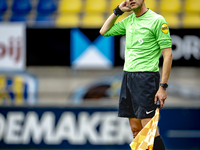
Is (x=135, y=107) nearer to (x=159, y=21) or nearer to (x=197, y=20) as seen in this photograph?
(x=159, y=21)

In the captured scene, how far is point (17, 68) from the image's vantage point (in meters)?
6.09

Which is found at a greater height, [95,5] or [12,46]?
[95,5]

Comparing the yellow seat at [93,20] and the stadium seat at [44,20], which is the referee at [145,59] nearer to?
the yellow seat at [93,20]

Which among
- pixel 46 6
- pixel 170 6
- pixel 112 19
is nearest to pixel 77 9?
pixel 46 6

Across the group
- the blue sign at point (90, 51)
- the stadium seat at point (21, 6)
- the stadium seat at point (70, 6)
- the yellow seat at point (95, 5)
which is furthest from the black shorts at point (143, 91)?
the stadium seat at point (21, 6)

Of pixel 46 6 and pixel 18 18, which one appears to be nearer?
pixel 18 18

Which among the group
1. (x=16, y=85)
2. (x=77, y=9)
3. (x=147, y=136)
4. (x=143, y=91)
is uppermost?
(x=77, y=9)

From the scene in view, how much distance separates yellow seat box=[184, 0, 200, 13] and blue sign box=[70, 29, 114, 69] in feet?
7.06

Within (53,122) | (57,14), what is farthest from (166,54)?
(57,14)

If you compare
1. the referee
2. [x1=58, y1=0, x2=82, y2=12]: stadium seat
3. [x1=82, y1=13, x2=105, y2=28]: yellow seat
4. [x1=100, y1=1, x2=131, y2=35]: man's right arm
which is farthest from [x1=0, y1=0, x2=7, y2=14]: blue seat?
the referee

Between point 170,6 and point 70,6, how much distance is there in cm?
222

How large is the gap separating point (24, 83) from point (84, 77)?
1.18m

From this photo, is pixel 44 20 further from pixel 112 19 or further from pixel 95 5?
pixel 112 19

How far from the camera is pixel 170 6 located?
7121mm
